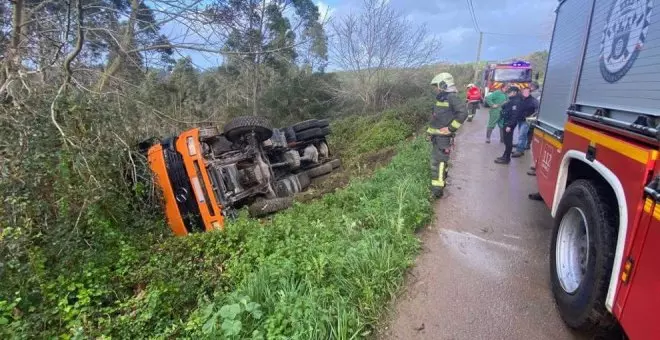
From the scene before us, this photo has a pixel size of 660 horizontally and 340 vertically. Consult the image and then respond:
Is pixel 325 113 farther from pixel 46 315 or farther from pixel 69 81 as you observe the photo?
pixel 46 315

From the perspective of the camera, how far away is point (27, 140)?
385cm

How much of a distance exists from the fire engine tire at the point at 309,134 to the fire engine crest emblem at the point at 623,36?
617 cm

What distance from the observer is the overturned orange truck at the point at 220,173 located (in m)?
5.32

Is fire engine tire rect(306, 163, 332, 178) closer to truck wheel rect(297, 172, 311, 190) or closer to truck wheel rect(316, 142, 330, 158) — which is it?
truck wheel rect(297, 172, 311, 190)

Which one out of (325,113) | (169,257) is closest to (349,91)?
(325,113)

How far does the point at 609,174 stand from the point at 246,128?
5.19m

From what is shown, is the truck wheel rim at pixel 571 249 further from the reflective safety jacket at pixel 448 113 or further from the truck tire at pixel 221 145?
the truck tire at pixel 221 145

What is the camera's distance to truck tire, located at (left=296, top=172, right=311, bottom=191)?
7621 millimetres

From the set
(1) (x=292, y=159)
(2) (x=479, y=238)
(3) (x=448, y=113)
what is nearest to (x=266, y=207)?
(1) (x=292, y=159)

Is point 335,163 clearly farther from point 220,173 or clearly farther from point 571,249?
point 571,249

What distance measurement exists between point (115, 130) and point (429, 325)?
181 inches

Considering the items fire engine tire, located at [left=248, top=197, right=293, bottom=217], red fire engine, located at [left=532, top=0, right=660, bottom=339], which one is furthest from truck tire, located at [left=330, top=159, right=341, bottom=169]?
red fire engine, located at [left=532, top=0, right=660, bottom=339]

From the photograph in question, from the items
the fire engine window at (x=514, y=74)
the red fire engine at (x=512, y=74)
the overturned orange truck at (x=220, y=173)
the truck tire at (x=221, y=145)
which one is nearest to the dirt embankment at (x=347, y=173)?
the overturned orange truck at (x=220, y=173)

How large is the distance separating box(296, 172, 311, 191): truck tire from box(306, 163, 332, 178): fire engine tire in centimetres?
23
